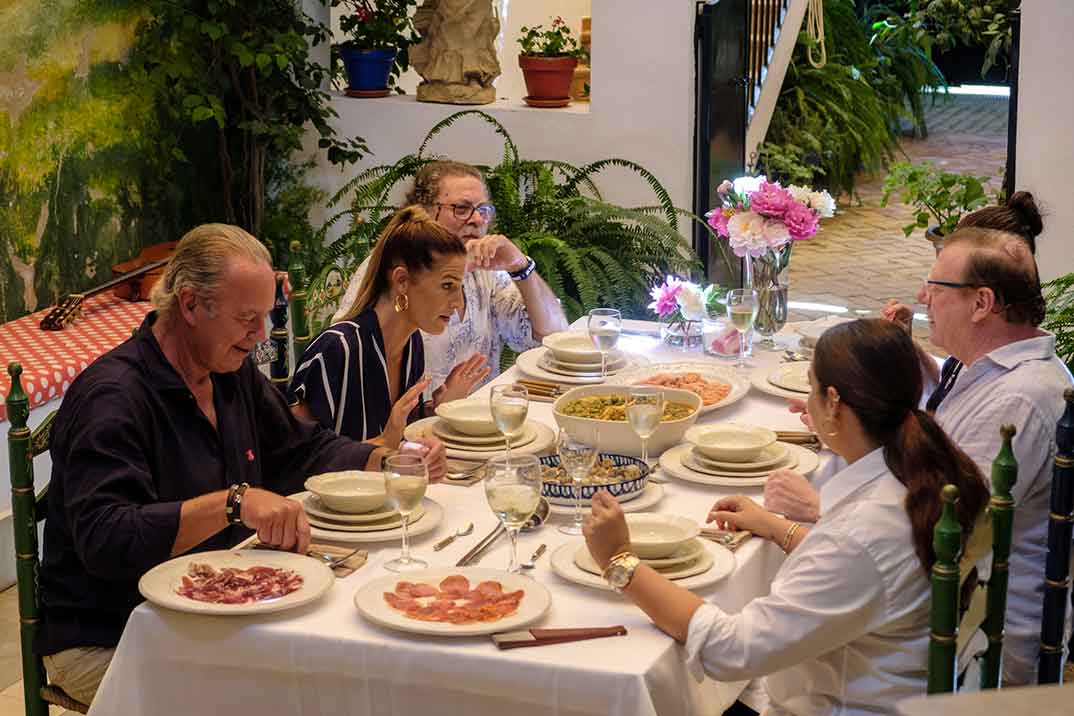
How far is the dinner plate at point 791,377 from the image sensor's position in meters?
3.36

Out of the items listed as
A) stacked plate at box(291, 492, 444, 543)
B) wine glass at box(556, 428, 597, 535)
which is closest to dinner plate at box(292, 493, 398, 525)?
stacked plate at box(291, 492, 444, 543)

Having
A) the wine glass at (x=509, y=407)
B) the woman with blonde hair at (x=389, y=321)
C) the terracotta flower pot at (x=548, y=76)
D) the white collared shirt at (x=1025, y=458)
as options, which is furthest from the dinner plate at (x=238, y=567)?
the terracotta flower pot at (x=548, y=76)

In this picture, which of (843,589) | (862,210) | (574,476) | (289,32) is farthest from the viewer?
(862,210)

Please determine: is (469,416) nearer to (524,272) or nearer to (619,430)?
(619,430)

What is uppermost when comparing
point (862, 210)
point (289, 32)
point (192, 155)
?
point (289, 32)

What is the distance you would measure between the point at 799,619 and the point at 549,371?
1614 mm

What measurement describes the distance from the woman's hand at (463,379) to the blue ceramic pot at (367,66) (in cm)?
333

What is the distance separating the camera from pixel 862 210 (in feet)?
32.0

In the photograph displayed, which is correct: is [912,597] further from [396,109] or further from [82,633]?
[396,109]

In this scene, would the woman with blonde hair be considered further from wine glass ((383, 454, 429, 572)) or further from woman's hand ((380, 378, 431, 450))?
wine glass ((383, 454, 429, 572))

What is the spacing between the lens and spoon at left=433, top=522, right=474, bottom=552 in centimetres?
238

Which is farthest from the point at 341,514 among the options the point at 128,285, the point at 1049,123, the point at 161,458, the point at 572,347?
the point at 1049,123

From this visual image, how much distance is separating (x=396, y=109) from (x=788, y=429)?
362 cm

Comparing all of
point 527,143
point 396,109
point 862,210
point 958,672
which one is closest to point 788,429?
point 958,672
